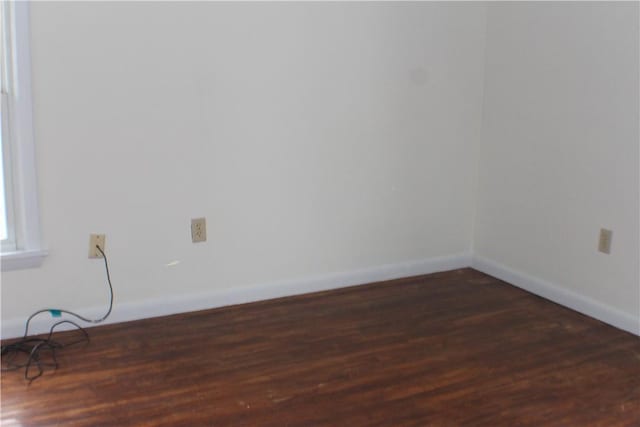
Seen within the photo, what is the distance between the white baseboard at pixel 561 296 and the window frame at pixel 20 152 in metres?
2.29

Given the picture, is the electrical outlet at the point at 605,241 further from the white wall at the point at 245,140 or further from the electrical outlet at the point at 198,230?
the electrical outlet at the point at 198,230

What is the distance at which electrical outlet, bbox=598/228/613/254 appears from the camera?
2939mm

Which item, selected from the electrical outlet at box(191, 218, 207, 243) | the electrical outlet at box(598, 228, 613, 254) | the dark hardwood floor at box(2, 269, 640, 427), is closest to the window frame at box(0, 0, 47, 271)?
the dark hardwood floor at box(2, 269, 640, 427)

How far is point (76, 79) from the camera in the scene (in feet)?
8.69

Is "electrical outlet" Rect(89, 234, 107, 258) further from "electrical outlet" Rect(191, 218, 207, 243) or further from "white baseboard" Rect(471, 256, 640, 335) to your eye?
"white baseboard" Rect(471, 256, 640, 335)

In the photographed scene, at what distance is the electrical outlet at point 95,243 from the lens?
110 inches

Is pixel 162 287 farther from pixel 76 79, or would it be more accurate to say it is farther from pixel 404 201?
pixel 404 201

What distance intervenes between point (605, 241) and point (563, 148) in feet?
1.61

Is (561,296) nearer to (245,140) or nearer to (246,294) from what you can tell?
(246,294)

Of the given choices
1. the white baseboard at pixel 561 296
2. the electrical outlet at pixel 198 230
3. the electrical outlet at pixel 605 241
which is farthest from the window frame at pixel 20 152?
the electrical outlet at pixel 605 241

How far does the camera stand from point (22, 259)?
2.65 m

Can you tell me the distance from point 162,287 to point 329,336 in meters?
0.80

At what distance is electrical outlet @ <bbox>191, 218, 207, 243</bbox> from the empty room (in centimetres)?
1

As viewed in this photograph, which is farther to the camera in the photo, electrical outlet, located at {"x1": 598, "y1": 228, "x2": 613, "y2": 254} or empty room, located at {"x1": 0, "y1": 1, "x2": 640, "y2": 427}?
electrical outlet, located at {"x1": 598, "y1": 228, "x2": 613, "y2": 254}
